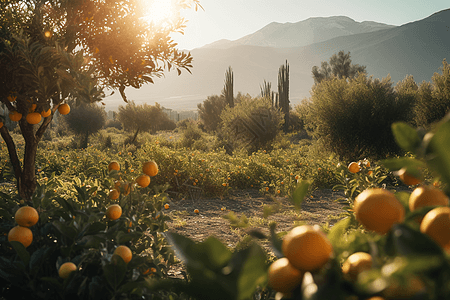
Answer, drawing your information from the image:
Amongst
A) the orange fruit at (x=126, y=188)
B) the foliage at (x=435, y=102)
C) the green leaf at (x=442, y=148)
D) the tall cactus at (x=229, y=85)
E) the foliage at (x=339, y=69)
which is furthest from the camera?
the foliage at (x=339, y=69)

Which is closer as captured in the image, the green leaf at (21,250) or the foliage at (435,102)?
the green leaf at (21,250)

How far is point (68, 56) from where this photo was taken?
135 cm

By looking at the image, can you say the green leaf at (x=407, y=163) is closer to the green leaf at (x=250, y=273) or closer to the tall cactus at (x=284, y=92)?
the green leaf at (x=250, y=273)

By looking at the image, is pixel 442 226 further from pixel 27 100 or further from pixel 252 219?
pixel 252 219

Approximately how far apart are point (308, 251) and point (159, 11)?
75.1 inches

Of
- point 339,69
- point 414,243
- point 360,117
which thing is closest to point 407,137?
point 414,243

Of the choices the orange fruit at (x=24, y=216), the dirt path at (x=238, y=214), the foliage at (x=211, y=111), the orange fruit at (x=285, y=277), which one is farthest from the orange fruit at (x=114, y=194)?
the foliage at (x=211, y=111)

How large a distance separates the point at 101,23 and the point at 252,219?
3.33 m

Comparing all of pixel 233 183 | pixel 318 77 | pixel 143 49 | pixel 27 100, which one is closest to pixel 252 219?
pixel 233 183

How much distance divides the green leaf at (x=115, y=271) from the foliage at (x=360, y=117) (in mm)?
8103

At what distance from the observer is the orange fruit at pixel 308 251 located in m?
0.36

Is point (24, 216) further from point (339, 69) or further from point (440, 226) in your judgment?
point (339, 69)

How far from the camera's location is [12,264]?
90 cm

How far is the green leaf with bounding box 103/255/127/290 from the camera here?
0.76 m
